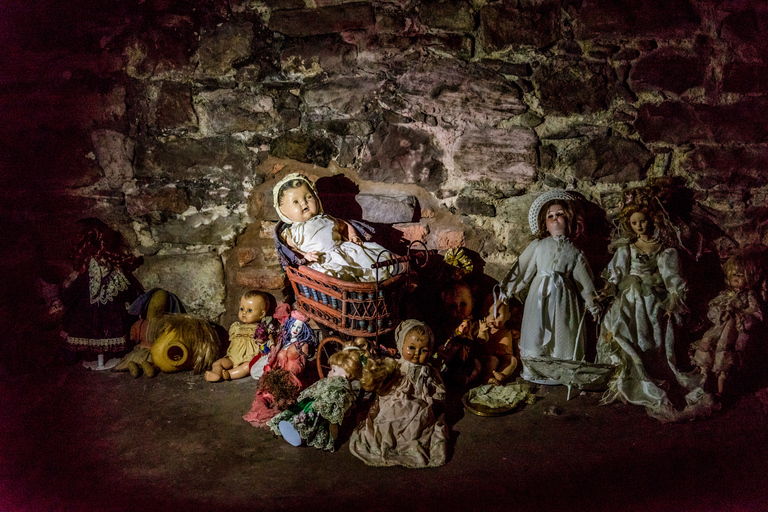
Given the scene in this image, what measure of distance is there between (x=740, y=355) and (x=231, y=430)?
321 cm

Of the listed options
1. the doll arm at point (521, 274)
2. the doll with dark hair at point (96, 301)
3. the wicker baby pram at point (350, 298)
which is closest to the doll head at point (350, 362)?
the wicker baby pram at point (350, 298)

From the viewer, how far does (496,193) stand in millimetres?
3744

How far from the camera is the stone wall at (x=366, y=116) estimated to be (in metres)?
3.52

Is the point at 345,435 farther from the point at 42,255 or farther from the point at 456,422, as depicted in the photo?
the point at 42,255

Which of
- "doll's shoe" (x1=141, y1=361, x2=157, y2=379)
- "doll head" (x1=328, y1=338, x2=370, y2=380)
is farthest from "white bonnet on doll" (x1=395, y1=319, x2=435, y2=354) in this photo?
"doll's shoe" (x1=141, y1=361, x2=157, y2=379)

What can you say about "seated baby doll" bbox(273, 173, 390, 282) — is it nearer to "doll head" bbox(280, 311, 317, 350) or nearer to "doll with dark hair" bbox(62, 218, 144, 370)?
"doll head" bbox(280, 311, 317, 350)

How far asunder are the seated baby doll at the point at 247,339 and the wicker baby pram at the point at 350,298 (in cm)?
45

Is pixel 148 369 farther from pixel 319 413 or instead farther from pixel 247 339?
pixel 319 413

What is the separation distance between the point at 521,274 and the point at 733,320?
52.9 inches

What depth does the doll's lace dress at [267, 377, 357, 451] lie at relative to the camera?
2801mm

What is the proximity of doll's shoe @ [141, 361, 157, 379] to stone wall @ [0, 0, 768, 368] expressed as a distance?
676 millimetres

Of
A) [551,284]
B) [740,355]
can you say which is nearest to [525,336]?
[551,284]

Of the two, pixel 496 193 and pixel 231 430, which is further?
pixel 496 193

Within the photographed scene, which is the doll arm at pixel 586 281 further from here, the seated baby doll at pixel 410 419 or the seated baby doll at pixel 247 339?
the seated baby doll at pixel 247 339
